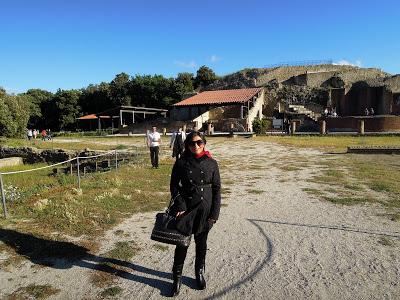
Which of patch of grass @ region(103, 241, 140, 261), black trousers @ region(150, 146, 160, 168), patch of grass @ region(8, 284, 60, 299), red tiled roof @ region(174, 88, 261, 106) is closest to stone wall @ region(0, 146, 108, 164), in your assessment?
black trousers @ region(150, 146, 160, 168)

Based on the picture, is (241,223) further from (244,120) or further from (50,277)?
(244,120)

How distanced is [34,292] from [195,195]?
201cm

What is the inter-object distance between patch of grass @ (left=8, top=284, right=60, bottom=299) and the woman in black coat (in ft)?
4.36

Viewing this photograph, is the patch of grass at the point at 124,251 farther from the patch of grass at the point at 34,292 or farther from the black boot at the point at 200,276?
the black boot at the point at 200,276

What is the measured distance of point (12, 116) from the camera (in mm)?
31500

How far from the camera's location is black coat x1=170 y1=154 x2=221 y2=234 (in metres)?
3.76

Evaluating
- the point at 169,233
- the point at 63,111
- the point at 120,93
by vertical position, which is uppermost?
the point at 120,93

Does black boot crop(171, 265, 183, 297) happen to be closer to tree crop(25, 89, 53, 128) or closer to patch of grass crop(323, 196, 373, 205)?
patch of grass crop(323, 196, 373, 205)

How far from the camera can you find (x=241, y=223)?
6312 millimetres

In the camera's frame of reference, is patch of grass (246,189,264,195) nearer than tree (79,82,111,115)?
Yes

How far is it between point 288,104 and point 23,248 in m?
40.7

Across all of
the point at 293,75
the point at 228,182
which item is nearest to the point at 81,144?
the point at 228,182

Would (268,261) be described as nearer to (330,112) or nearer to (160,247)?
(160,247)

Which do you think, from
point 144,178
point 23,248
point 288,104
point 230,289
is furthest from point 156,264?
point 288,104
